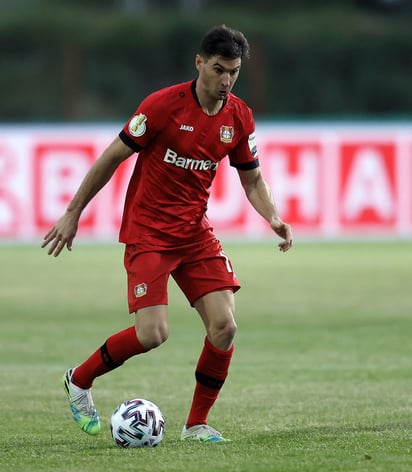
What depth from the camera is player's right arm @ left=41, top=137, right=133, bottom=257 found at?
7.07m

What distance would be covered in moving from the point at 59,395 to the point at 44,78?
23626 mm

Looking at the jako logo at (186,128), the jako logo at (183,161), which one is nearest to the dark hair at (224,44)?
the jako logo at (186,128)

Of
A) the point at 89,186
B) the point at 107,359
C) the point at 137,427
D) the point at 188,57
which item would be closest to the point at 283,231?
the point at 89,186

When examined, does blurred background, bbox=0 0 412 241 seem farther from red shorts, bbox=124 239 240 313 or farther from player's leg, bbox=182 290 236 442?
player's leg, bbox=182 290 236 442

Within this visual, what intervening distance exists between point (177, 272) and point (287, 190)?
1622 cm

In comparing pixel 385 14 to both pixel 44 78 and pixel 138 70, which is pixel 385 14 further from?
pixel 44 78

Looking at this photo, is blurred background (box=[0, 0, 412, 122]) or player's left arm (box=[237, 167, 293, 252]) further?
blurred background (box=[0, 0, 412, 122])

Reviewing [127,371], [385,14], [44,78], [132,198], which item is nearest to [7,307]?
[127,371]

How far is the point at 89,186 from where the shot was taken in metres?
7.13

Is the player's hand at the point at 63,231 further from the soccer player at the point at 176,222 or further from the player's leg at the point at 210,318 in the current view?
the player's leg at the point at 210,318

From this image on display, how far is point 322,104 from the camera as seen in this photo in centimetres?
3266

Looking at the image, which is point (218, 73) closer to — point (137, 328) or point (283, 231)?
point (283, 231)

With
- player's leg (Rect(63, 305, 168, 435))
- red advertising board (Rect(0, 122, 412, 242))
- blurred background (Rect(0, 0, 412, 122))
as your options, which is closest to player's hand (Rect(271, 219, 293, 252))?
player's leg (Rect(63, 305, 168, 435))

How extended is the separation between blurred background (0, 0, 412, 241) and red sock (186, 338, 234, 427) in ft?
52.9
